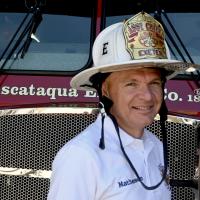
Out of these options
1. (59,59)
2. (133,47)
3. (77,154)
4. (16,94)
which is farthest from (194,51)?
(77,154)

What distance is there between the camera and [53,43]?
159 inches

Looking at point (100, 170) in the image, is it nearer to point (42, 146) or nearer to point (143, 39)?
point (143, 39)

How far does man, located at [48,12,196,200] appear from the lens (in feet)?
6.75

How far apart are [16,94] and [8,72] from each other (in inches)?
7.6

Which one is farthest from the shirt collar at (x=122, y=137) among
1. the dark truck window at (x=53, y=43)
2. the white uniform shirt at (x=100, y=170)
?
the dark truck window at (x=53, y=43)

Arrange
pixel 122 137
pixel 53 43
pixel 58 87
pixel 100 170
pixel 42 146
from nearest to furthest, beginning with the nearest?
pixel 100 170, pixel 122 137, pixel 42 146, pixel 58 87, pixel 53 43

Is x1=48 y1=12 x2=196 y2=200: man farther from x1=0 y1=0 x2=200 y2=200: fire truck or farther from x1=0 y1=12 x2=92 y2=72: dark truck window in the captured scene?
x1=0 y1=12 x2=92 y2=72: dark truck window

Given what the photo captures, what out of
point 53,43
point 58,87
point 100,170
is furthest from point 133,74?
point 53,43

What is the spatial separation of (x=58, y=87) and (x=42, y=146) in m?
0.47

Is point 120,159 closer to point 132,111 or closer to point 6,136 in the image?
point 132,111

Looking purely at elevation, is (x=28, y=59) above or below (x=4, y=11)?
below

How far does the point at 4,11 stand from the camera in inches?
165

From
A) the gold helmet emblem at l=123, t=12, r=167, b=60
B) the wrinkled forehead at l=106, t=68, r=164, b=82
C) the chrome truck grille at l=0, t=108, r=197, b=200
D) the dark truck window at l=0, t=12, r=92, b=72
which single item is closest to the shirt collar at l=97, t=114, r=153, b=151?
the wrinkled forehead at l=106, t=68, r=164, b=82

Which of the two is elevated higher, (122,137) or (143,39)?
(143,39)
